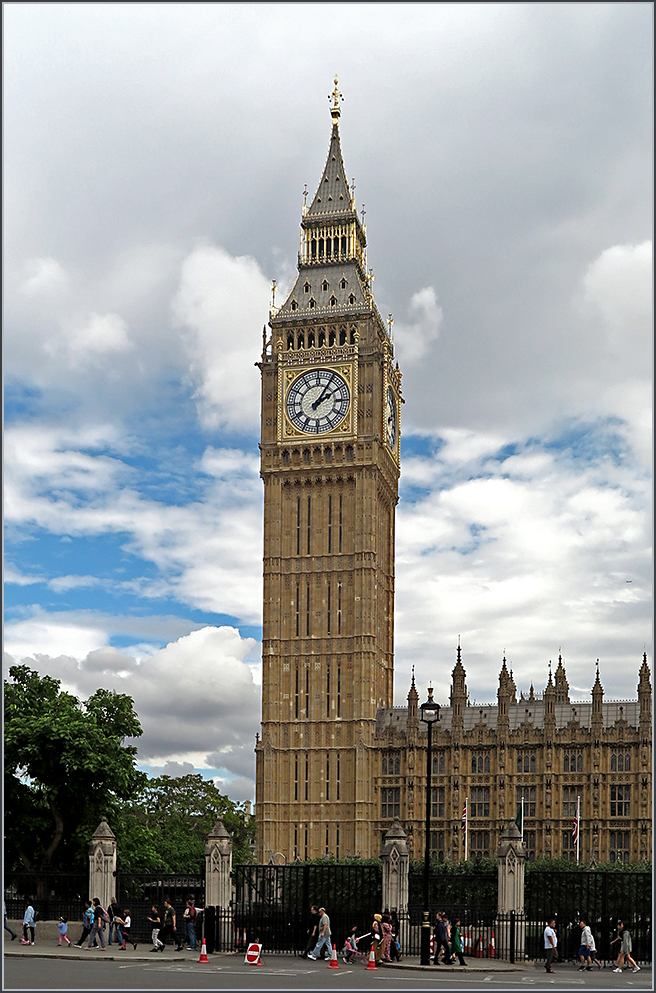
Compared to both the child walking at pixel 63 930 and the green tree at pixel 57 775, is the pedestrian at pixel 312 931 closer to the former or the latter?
the child walking at pixel 63 930

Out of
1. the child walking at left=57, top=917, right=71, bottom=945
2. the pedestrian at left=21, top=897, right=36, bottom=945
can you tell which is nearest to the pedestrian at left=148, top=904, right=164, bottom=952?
the child walking at left=57, top=917, right=71, bottom=945

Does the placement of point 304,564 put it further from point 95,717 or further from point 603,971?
point 603,971

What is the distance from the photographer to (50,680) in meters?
46.3

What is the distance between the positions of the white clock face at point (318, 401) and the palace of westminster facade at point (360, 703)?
11cm

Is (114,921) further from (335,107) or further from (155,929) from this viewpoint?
(335,107)

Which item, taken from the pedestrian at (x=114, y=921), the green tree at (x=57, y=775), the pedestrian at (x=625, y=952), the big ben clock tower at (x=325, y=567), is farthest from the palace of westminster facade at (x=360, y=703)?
the pedestrian at (x=114, y=921)

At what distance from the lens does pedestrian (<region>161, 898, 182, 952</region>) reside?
33.0 metres

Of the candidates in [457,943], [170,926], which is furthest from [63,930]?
[457,943]

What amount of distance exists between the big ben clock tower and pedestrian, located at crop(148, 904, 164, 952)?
52.1m

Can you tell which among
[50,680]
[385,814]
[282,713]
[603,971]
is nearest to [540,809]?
[385,814]

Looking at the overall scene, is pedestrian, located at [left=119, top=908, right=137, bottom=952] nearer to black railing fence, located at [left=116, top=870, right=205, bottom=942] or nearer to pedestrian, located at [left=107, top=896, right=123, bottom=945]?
pedestrian, located at [left=107, top=896, right=123, bottom=945]

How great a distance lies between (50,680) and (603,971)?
2382cm

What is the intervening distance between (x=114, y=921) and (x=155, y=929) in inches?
84.5

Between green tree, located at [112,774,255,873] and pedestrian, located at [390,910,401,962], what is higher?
pedestrian, located at [390,910,401,962]
